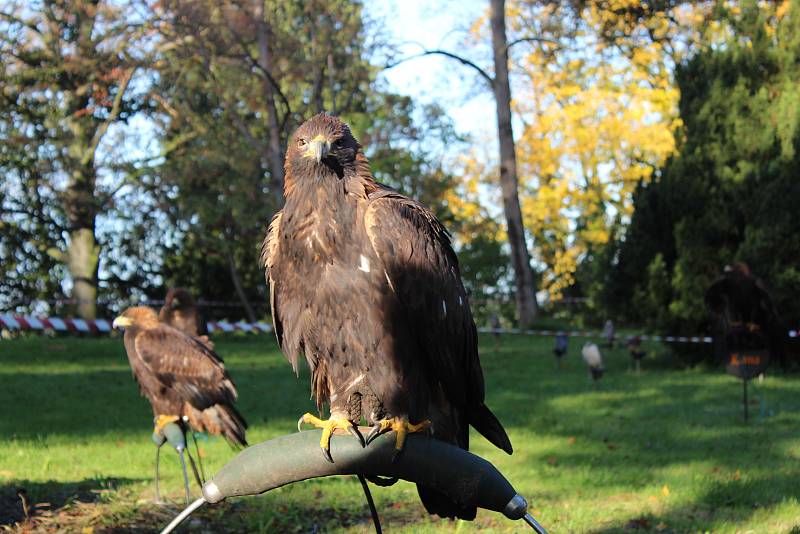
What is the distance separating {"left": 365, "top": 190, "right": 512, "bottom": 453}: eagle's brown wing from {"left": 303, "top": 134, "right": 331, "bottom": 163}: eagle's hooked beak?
0.85 ft

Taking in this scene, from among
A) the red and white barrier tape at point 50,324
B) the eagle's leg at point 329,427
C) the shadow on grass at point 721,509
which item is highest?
the eagle's leg at point 329,427

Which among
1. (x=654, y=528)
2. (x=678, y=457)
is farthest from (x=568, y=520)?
(x=678, y=457)

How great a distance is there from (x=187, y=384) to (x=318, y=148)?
3.73 metres

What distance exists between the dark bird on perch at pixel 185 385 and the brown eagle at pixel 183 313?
3.08 m

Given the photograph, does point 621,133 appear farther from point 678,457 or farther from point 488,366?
point 678,457

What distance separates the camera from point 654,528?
569 cm

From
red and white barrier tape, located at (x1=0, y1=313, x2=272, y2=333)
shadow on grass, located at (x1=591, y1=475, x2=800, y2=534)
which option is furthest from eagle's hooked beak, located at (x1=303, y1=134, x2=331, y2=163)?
red and white barrier tape, located at (x1=0, y1=313, x2=272, y2=333)

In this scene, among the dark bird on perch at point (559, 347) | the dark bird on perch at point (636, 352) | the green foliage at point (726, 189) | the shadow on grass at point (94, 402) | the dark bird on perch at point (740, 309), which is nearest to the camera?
the shadow on grass at point (94, 402)

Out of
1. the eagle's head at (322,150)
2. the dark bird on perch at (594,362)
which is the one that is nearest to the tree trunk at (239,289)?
the dark bird on perch at (594,362)

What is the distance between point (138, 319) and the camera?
721cm

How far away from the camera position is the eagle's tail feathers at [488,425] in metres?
3.43

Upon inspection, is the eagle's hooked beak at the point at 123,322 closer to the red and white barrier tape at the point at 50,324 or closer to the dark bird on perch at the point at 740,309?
the dark bird on perch at the point at 740,309

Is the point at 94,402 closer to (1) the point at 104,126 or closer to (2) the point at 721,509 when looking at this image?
(2) the point at 721,509

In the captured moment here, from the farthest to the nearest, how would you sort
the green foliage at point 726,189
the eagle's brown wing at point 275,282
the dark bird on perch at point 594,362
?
1. the green foliage at point 726,189
2. the dark bird on perch at point 594,362
3. the eagle's brown wing at point 275,282
